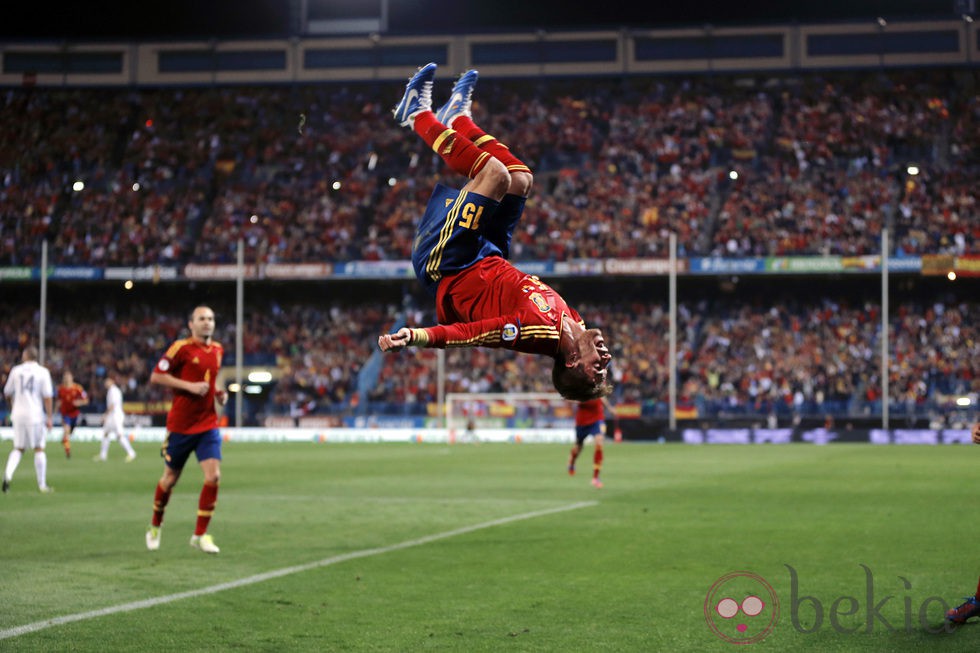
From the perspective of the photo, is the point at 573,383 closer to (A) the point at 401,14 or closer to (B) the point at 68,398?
(B) the point at 68,398

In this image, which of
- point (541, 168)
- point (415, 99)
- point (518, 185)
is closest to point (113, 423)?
point (415, 99)

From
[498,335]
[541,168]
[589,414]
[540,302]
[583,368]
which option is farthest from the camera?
[541,168]

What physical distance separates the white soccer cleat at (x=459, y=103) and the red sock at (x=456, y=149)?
596 millimetres

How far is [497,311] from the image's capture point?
8.11 metres

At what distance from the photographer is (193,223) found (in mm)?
56500

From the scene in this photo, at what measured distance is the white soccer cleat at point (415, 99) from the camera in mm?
9547

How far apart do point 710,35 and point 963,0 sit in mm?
11968

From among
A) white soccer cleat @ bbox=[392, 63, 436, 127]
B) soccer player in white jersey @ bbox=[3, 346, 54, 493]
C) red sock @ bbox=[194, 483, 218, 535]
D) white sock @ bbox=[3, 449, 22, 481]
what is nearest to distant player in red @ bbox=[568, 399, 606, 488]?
soccer player in white jersey @ bbox=[3, 346, 54, 493]

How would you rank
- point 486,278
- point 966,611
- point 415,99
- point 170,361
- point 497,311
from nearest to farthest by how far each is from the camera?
point 497,311
point 486,278
point 966,611
point 415,99
point 170,361

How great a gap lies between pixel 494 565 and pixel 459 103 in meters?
4.87

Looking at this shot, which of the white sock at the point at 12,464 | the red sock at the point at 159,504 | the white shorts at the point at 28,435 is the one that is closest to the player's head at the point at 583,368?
the red sock at the point at 159,504

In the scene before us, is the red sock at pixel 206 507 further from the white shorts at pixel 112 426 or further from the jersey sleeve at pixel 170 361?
the white shorts at pixel 112 426

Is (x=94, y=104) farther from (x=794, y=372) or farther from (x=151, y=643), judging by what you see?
(x=151, y=643)

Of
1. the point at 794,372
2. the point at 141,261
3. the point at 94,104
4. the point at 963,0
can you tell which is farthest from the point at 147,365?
the point at 963,0
